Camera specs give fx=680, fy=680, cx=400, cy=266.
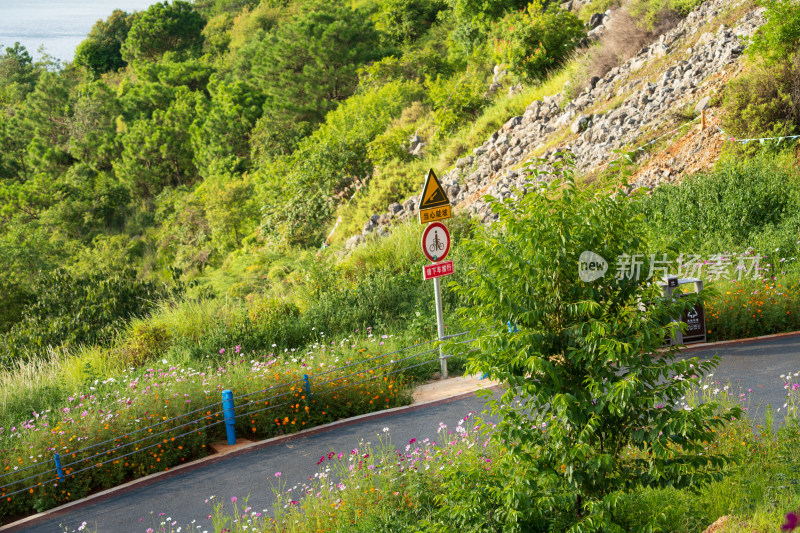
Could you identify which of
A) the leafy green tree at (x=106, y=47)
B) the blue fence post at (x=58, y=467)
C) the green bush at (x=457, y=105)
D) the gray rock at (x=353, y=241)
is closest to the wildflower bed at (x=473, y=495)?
the blue fence post at (x=58, y=467)

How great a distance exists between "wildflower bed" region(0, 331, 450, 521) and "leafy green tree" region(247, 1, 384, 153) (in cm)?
2832

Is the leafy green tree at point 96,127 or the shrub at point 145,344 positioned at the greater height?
the leafy green tree at point 96,127

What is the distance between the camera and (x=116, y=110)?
52.1 meters

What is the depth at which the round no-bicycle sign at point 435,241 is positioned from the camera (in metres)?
10.6

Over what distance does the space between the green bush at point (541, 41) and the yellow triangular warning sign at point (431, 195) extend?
630 inches

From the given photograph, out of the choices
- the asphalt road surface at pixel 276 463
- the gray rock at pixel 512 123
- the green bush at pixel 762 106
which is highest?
the gray rock at pixel 512 123

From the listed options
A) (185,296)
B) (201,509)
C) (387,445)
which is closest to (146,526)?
(201,509)

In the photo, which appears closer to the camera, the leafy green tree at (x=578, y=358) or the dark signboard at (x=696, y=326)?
the leafy green tree at (x=578, y=358)

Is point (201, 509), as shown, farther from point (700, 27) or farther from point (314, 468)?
point (700, 27)

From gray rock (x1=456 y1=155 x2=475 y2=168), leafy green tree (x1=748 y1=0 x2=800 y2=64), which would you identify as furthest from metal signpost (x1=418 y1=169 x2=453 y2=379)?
gray rock (x1=456 y1=155 x2=475 y2=168)

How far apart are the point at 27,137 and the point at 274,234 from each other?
3543cm

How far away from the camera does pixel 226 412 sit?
9.01m

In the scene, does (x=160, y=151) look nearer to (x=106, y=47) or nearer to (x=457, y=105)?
(x=457, y=105)

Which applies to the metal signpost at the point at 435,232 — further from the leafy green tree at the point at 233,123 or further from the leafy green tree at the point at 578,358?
the leafy green tree at the point at 233,123
